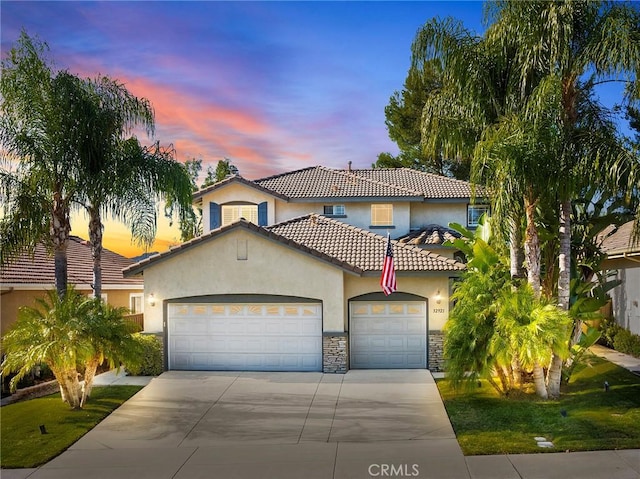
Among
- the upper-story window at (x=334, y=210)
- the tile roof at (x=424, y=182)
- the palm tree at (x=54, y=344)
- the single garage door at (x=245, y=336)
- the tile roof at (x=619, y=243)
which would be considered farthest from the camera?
the tile roof at (x=424, y=182)

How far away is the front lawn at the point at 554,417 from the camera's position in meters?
9.22

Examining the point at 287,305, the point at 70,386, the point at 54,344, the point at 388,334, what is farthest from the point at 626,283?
the point at 54,344

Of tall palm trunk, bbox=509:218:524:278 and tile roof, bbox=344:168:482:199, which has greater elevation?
tile roof, bbox=344:168:482:199

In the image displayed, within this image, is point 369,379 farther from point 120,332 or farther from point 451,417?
point 120,332

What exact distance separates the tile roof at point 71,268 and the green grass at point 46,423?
413 cm

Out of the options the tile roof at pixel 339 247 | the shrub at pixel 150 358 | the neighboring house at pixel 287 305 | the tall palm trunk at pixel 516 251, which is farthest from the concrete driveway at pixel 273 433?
the tall palm trunk at pixel 516 251

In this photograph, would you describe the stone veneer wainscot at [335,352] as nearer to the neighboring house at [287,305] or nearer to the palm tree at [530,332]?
the neighboring house at [287,305]

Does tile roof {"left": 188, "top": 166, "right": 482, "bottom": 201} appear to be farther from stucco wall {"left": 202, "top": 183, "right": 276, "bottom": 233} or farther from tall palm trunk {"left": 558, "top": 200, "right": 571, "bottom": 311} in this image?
tall palm trunk {"left": 558, "top": 200, "right": 571, "bottom": 311}

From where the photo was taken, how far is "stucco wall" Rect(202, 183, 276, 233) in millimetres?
25031

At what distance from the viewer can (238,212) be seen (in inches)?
998

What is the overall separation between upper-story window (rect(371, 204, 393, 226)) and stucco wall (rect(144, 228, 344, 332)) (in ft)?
31.2

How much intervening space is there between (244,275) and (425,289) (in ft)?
18.7

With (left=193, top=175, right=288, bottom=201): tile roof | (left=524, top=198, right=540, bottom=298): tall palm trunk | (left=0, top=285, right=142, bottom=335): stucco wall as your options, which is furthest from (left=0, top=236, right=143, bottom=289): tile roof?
(left=524, top=198, right=540, bottom=298): tall palm trunk

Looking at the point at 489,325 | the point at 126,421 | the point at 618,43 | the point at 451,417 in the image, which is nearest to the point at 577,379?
the point at 489,325
